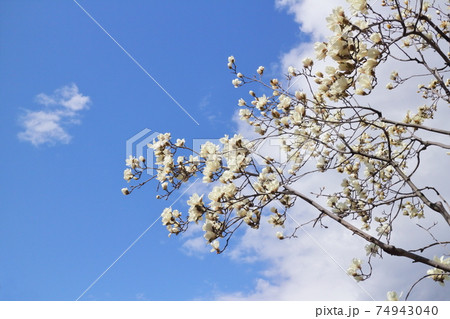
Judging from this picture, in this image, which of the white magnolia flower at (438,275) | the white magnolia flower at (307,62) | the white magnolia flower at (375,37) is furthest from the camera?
the white magnolia flower at (307,62)

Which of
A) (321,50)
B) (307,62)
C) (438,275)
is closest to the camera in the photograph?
(321,50)

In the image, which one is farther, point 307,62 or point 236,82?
point 236,82

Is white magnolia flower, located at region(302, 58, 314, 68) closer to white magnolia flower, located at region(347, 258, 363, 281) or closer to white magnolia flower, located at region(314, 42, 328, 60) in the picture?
white magnolia flower, located at region(314, 42, 328, 60)

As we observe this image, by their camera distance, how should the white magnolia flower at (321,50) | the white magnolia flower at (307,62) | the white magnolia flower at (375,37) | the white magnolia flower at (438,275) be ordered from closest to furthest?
the white magnolia flower at (321,50)
the white magnolia flower at (375,37)
the white magnolia flower at (438,275)
the white magnolia flower at (307,62)

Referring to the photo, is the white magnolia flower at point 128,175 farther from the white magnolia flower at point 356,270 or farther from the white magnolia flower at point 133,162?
the white magnolia flower at point 356,270

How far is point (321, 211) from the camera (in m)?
2.69

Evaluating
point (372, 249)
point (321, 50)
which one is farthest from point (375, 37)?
point (372, 249)

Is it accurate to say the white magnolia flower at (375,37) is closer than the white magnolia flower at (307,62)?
Yes

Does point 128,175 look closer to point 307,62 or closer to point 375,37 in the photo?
point 307,62

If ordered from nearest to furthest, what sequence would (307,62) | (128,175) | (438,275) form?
1. (438,275)
2. (307,62)
3. (128,175)

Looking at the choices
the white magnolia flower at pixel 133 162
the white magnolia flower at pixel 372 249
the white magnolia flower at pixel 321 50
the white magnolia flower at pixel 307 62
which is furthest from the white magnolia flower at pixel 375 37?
the white magnolia flower at pixel 133 162

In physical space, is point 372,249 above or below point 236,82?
below

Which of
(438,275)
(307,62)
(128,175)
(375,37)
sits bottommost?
(438,275)

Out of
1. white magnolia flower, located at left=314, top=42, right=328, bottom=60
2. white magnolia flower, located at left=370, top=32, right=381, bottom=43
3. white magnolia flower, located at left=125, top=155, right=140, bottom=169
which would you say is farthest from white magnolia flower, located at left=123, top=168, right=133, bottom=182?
white magnolia flower, located at left=370, top=32, right=381, bottom=43
